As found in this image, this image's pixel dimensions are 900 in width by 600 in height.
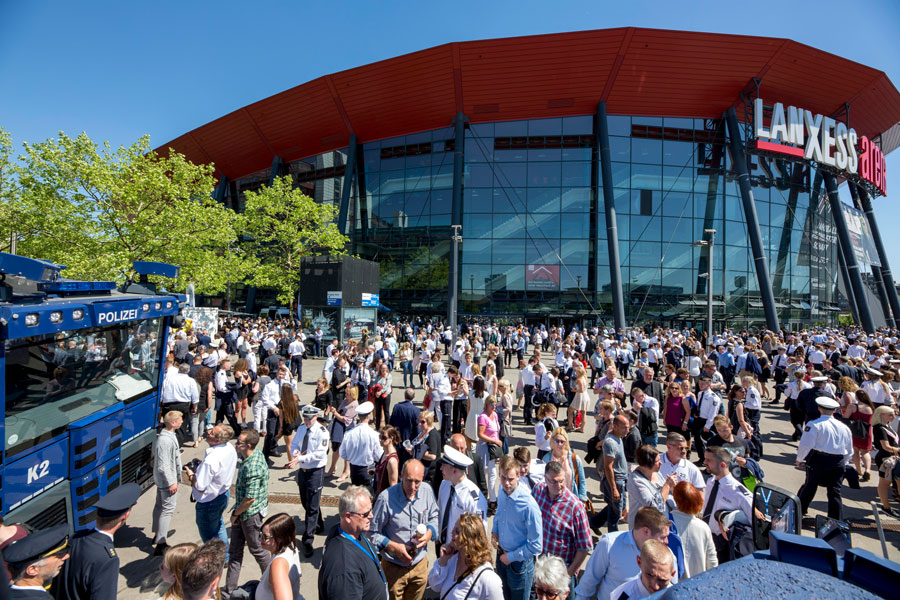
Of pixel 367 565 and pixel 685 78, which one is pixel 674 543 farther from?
pixel 685 78

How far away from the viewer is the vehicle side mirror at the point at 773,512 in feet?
9.82

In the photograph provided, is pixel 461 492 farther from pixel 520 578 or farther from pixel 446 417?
pixel 446 417

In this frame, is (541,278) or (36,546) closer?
(36,546)

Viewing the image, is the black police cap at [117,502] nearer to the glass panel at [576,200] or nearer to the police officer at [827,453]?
the police officer at [827,453]

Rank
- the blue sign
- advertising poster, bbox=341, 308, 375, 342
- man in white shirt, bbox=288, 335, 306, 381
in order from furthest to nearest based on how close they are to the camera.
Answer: the blue sign < advertising poster, bbox=341, 308, 375, 342 < man in white shirt, bbox=288, 335, 306, 381

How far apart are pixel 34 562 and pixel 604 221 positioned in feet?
102

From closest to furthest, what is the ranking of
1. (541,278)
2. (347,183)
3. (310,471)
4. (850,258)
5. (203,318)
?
(310,471) → (203,318) → (850,258) → (541,278) → (347,183)

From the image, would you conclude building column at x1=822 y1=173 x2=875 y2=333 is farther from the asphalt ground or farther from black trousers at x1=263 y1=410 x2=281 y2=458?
black trousers at x1=263 y1=410 x2=281 y2=458

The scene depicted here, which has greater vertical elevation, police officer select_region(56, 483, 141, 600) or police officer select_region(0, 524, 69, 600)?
police officer select_region(0, 524, 69, 600)

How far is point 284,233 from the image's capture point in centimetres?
2903

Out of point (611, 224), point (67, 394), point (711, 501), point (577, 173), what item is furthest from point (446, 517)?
point (577, 173)

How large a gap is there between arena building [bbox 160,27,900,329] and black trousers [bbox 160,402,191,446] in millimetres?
18023

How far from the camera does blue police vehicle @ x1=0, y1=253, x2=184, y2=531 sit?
3961 millimetres

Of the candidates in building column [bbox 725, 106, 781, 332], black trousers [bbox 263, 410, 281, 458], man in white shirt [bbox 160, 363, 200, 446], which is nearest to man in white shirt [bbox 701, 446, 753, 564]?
black trousers [bbox 263, 410, 281, 458]
